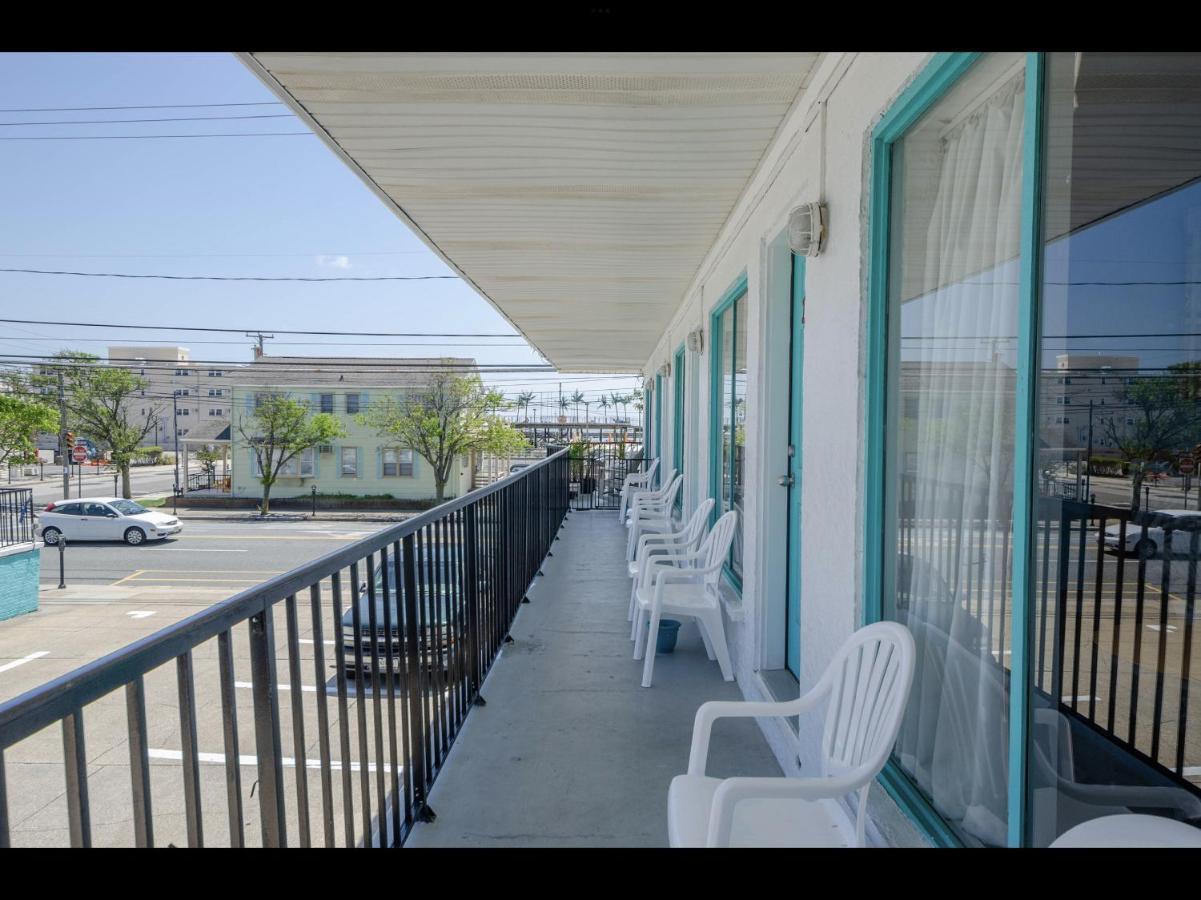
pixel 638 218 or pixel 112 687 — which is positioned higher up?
pixel 638 218

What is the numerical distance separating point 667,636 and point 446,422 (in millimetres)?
24217

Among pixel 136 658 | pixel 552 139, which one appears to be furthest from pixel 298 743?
A: pixel 552 139

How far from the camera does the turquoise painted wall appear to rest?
44.3 feet

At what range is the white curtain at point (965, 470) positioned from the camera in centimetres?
134

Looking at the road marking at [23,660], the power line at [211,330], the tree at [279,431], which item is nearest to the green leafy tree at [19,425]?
the power line at [211,330]

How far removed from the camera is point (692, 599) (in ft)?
11.4

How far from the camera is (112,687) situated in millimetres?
858

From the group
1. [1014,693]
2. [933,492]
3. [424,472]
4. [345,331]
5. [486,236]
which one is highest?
[345,331]

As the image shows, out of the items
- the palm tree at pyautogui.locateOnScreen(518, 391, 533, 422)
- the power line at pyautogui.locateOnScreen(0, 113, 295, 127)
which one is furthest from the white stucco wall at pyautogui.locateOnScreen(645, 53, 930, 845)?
the palm tree at pyautogui.locateOnScreen(518, 391, 533, 422)

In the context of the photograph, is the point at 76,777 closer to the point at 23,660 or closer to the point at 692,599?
the point at 692,599

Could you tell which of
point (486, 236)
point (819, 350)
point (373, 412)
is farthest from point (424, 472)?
point (819, 350)

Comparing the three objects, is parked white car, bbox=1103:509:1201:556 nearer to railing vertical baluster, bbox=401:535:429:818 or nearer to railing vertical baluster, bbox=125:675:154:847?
railing vertical baluster, bbox=125:675:154:847

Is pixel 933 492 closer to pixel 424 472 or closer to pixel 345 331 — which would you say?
pixel 345 331
